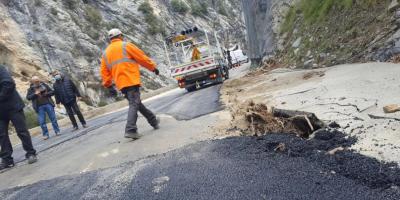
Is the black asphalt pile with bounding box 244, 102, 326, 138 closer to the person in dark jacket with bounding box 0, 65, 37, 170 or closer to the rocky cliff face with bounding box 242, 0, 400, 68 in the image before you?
the rocky cliff face with bounding box 242, 0, 400, 68

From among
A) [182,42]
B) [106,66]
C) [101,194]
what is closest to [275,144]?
[101,194]

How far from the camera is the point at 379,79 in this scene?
21.9 ft

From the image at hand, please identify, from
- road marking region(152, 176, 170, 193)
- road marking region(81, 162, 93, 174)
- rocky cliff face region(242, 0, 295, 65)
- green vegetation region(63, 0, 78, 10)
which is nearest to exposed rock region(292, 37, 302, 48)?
rocky cliff face region(242, 0, 295, 65)

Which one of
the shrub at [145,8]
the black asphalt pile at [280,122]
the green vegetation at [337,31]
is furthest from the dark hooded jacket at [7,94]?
the shrub at [145,8]

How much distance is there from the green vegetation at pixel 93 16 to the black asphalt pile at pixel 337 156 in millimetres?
32734

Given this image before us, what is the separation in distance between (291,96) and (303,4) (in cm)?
936

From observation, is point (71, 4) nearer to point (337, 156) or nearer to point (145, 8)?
point (145, 8)

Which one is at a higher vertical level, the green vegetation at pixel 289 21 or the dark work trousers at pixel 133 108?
the green vegetation at pixel 289 21

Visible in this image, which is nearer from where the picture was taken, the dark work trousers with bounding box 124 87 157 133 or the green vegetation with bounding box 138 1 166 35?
the dark work trousers with bounding box 124 87 157 133

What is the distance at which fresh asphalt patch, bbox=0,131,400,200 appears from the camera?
10.3 ft

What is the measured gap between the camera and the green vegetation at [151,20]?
43.1m

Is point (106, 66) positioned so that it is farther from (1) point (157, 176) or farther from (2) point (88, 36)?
(2) point (88, 36)

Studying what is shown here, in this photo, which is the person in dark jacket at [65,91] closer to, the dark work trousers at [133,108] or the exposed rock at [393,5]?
the dark work trousers at [133,108]

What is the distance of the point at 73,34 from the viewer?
103 ft
